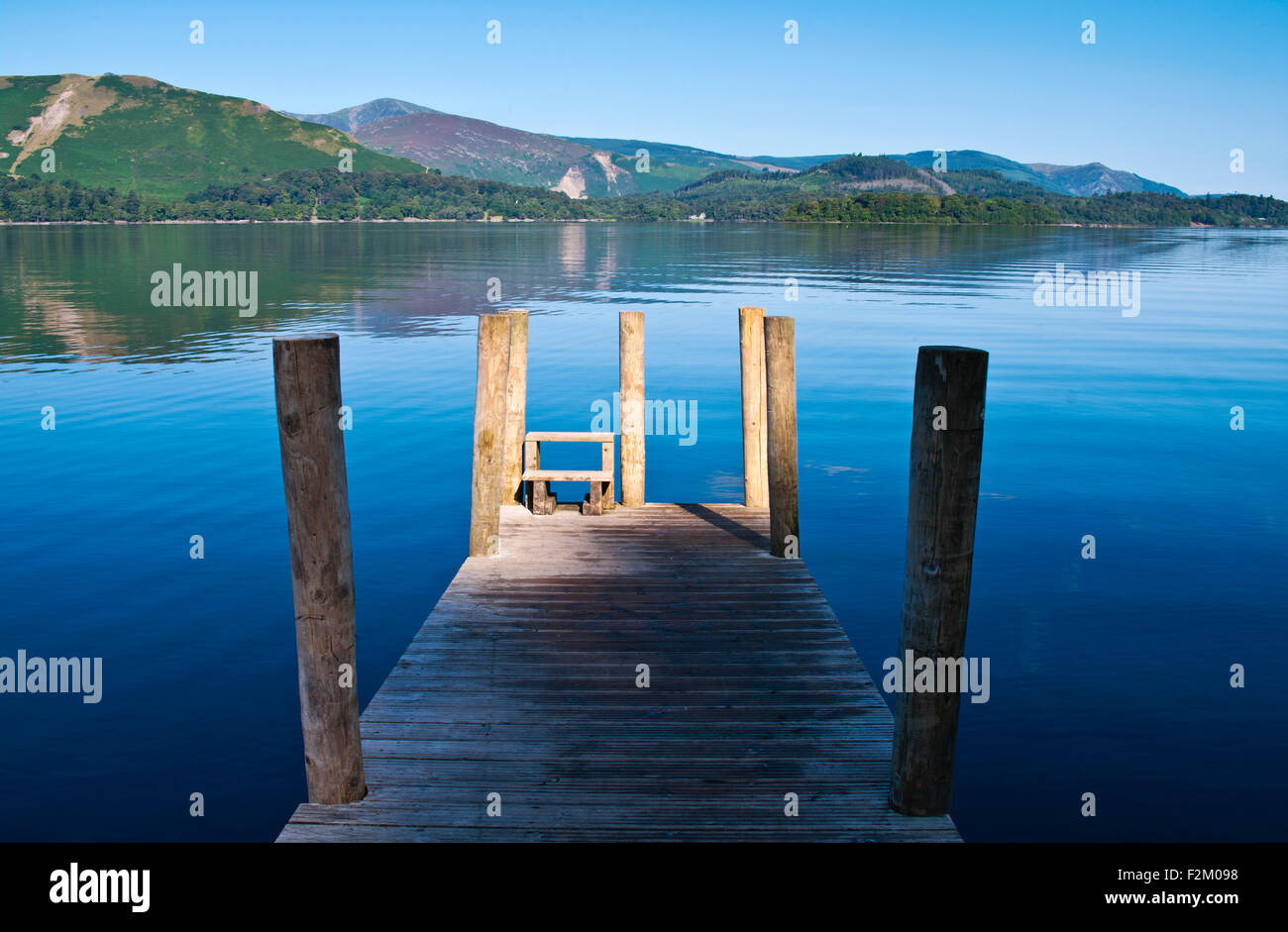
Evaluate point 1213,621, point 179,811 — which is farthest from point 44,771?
point 1213,621

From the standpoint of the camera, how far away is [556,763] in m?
7.41

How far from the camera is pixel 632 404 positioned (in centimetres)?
1499

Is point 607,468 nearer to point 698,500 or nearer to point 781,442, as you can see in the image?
point 781,442

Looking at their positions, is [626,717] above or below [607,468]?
below

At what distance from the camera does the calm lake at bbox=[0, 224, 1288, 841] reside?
1014 centimetres

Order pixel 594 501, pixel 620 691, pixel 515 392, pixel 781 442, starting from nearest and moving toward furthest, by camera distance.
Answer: pixel 620 691, pixel 781 442, pixel 515 392, pixel 594 501

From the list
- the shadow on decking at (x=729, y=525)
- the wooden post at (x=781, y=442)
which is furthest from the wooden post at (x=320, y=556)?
the shadow on decking at (x=729, y=525)

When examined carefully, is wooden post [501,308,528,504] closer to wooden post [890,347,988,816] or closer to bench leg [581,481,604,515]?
bench leg [581,481,604,515]

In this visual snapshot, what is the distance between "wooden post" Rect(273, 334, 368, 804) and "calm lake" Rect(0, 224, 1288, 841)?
3.01 m

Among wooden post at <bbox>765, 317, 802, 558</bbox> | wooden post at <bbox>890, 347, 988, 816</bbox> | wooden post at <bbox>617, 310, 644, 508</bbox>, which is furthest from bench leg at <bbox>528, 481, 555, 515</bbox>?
wooden post at <bbox>890, 347, 988, 816</bbox>

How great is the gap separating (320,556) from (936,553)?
393cm

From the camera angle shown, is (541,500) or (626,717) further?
(541,500)

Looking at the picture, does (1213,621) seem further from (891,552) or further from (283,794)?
(283,794)

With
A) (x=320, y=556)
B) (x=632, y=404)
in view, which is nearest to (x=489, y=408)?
(x=632, y=404)
